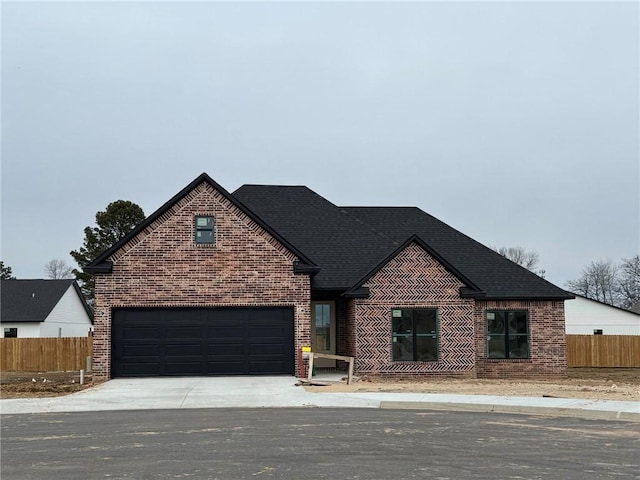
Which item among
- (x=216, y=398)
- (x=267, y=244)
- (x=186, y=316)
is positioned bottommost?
(x=216, y=398)

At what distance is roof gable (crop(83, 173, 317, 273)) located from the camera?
24.4 metres

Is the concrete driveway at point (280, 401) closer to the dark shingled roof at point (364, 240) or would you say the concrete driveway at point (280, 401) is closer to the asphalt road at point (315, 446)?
the asphalt road at point (315, 446)

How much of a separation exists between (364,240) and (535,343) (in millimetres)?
7776

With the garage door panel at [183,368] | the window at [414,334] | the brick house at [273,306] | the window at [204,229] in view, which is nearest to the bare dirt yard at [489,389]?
the window at [414,334]

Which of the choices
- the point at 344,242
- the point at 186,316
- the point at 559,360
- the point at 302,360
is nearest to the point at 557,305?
the point at 559,360

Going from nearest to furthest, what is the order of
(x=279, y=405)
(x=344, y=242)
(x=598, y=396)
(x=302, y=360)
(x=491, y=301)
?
(x=279, y=405) → (x=598, y=396) → (x=302, y=360) → (x=491, y=301) → (x=344, y=242)

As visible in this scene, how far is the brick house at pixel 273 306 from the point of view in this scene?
80.8 ft

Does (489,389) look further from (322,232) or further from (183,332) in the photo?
(322,232)

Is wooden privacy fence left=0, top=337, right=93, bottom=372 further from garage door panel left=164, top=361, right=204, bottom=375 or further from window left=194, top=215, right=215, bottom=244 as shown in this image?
window left=194, top=215, right=215, bottom=244

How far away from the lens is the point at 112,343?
2448 cm

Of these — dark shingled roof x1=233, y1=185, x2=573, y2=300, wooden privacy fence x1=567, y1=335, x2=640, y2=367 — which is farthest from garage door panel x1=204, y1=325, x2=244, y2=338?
wooden privacy fence x1=567, y1=335, x2=640, y2=367

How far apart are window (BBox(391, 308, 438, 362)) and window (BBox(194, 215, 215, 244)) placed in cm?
697

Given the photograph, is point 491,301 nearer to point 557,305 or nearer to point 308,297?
point 557,305

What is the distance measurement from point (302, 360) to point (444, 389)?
5544 millimetres
